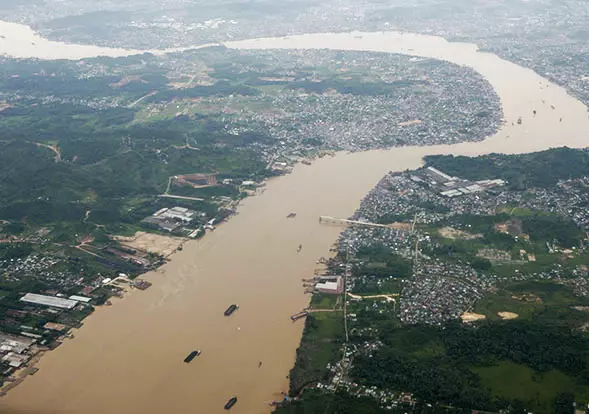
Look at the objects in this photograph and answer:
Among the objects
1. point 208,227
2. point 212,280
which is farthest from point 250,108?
point 212,280

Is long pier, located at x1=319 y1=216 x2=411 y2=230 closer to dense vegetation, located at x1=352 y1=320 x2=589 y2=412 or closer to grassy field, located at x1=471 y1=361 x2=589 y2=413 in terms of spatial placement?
dense vegetation, located at x1=352 y1=320 x2=589 y2=412

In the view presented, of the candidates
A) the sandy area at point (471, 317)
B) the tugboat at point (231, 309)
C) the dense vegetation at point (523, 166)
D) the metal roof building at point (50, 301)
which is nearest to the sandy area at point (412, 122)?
the dense vegetation at point (523, 166)

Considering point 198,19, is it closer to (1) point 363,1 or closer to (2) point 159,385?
(1) point 363,1

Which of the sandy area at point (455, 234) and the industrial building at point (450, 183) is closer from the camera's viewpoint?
the sandy area at point (455, 234)

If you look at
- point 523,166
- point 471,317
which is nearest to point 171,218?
point 471,317

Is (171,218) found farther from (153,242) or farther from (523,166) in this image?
(523,166)

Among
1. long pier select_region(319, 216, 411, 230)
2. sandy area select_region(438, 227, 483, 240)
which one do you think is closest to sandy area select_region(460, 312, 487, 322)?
sandy area select_region(438, 227, 483, 240)

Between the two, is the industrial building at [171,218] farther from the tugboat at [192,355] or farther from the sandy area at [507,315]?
the sandy area at [507,315]
